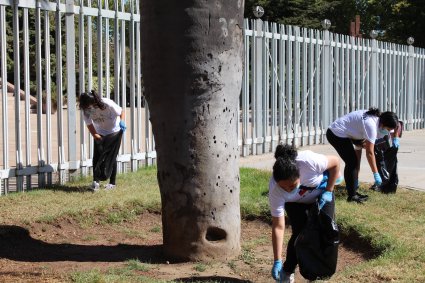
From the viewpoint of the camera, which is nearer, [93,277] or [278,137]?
[93,277]

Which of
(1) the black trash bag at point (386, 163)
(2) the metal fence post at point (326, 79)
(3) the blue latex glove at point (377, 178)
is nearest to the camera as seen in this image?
(3) the blue latex glove at point (377, 178)

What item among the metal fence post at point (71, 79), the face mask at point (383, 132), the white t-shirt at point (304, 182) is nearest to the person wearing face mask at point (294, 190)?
the white t-shirt at point (304, 182)

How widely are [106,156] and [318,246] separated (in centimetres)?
430

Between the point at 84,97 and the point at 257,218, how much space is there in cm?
264

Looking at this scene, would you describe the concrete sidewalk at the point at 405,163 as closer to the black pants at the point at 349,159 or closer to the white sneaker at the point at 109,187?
the black pants at the point at 349,159

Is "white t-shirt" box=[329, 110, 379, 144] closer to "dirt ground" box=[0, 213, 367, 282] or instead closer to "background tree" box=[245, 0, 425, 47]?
"dirt ground" box=[0, 213, 367, 282]

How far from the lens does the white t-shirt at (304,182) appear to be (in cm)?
540

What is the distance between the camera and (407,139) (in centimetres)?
1748

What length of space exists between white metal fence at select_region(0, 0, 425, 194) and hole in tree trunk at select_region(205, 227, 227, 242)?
11.5 feet

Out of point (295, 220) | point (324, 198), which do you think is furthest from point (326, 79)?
point (324, 198)

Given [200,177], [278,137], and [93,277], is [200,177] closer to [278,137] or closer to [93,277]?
[93,277]

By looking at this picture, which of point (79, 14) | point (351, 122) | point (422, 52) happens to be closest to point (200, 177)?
point (351, 122)

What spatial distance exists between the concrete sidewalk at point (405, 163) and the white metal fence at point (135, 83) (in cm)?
51

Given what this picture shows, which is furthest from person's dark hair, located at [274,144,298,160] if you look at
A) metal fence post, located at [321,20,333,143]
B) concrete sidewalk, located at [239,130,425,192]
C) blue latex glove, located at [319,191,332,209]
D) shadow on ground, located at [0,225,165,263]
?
metal fence post, located at [321,20,333,143]
